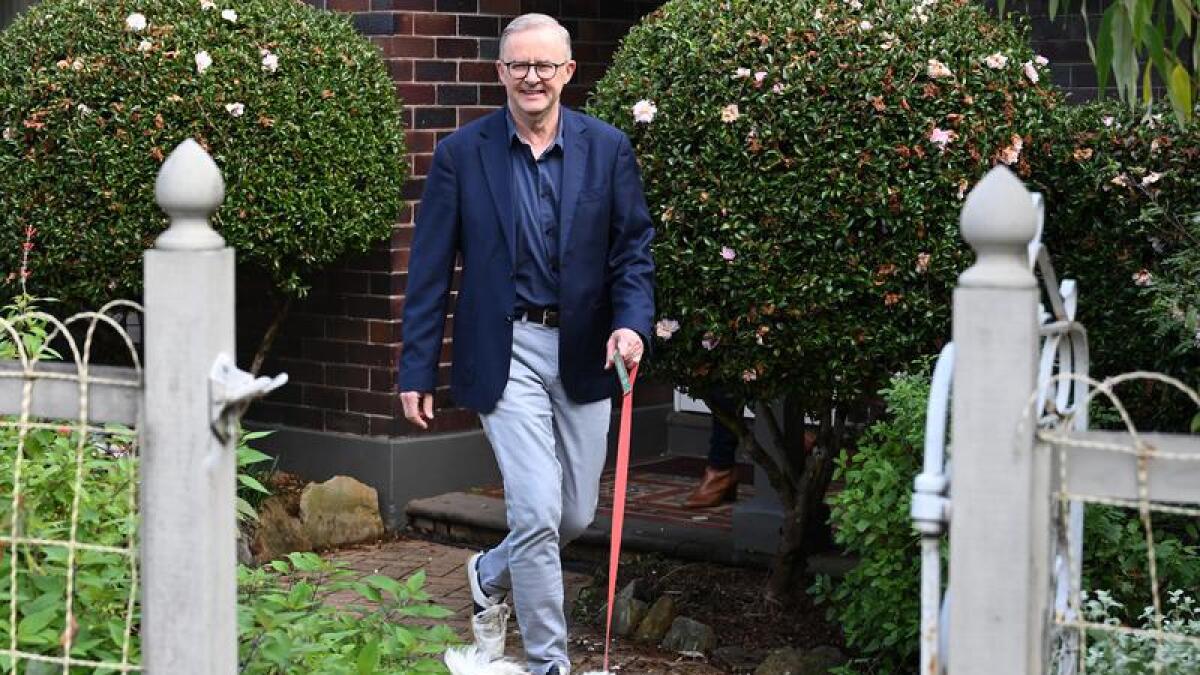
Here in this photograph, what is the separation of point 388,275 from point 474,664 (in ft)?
9.49

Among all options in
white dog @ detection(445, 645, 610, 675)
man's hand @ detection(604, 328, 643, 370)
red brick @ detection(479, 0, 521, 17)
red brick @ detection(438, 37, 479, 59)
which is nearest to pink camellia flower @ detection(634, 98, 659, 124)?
A: man's hand @ detection(604, 328, 643, 370)

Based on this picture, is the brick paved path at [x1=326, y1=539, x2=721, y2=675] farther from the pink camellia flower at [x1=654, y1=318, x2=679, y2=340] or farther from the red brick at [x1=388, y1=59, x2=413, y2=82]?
the red brick at [x1=388, y1=59, x2=413, y2=82]

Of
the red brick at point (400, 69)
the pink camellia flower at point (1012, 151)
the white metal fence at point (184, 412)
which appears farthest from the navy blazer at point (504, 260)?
the red brick at point (400, 69)

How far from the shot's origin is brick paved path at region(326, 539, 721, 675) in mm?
6016

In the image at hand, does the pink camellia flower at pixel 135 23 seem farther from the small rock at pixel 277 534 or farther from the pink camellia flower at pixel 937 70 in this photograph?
the pink camellia flower at pixel 937 70

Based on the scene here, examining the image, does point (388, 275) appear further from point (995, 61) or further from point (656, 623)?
point (995, 61)

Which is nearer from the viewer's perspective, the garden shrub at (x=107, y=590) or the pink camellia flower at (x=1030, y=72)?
the garden shrub at (x=107, y=590)

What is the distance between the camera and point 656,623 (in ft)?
20.6

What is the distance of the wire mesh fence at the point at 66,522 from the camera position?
11.3 ft

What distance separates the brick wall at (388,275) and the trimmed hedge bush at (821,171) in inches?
88.6

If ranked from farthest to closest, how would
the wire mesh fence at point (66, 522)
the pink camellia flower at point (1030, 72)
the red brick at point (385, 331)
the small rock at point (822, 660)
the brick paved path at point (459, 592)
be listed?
the red brick at point (385, 331), the brick paved path at point (459, 592), the pink camellia flower at point (1030, 72), the small rock at point (822, 660), the wire mesh fence at point (66, 522)

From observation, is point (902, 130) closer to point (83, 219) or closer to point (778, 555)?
point (778, 555)

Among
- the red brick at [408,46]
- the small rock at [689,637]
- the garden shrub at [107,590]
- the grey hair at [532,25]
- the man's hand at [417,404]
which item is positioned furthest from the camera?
the red brick at [408,46]

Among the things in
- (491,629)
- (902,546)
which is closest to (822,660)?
(902,546)
